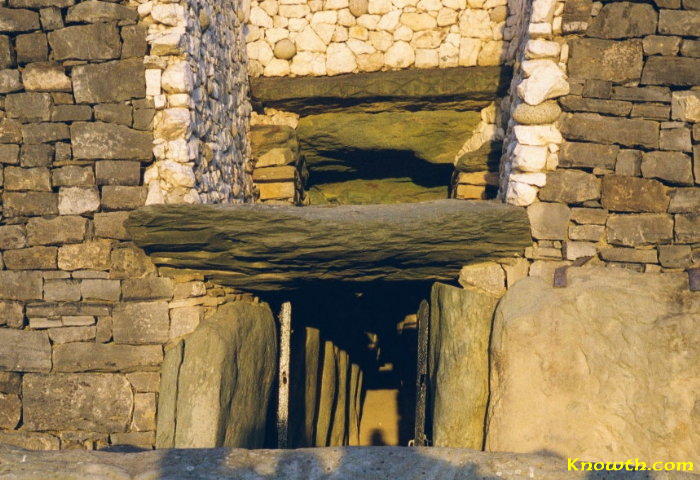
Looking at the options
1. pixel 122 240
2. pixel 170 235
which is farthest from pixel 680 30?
pixel 122 240

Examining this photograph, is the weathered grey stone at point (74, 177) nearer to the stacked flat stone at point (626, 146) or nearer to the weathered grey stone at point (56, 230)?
the weathered grey stone at point (56, 230)

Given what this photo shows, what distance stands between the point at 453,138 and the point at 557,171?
59.5 inches

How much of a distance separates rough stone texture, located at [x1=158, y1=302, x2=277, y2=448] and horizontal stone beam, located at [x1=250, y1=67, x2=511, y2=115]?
1951mm

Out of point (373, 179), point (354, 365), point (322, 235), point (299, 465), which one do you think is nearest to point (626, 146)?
point (322, 235)

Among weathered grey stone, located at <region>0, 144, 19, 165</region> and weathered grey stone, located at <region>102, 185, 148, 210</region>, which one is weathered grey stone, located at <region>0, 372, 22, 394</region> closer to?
weathered grey stone, located at <region>102, 185, 148, 210</region>

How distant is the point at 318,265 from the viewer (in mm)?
3930

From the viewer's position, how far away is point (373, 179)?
5.79 meters

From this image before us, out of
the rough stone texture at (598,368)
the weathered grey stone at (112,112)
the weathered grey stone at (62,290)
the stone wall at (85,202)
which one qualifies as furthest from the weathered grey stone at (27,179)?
the rough stone texture at (598,368)

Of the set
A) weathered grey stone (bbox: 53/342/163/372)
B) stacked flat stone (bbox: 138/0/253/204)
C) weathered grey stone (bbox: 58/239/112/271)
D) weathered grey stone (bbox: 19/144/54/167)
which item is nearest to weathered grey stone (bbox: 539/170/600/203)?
stacked flat stone (bbox: 138/0/253/204)

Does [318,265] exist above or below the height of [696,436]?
above

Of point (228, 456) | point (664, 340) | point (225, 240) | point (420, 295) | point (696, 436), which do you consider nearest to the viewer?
point (228, 456)

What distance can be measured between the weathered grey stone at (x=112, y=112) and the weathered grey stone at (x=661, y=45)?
3397mm

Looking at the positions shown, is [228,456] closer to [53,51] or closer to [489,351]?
[489,351]

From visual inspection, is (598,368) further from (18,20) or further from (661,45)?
(18,20)
